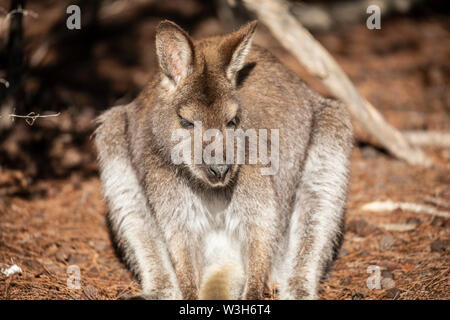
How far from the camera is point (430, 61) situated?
8266 mm

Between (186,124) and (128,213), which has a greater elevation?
(186,124)

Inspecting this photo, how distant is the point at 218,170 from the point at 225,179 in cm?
8

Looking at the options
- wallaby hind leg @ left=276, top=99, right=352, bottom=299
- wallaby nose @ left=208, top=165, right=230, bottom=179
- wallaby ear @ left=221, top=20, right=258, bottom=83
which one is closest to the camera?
wallaby nose @ left=208, top=165, right=230, bottom=179

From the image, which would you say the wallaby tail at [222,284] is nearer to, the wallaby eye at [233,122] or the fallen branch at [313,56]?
the wallaby eye at [233,122]

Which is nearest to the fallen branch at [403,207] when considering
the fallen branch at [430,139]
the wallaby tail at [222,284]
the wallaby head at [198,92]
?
the fallen branch at [430,139]

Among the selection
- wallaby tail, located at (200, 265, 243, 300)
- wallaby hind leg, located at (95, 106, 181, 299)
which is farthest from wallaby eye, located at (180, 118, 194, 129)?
wallaby tail, located at (200, 265, 243, 300)

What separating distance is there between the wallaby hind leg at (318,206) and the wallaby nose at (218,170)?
1.05 m

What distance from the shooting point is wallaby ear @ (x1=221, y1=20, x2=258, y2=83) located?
11.0 feet

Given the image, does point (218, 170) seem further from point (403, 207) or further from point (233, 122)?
point (403, 207)

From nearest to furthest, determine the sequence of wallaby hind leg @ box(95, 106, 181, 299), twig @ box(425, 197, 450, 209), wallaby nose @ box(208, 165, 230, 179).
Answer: wallaby nose @ box(208, 165, 230, 179) → wallaby hind leg @ box(95, 106, 181, 299) → twig @ box(425, 197, 450, 209)

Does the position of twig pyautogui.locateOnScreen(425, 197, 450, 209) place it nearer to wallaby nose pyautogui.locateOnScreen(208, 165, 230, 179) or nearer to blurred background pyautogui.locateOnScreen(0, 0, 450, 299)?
blurred background pyautogui.locateOnScreen(0, 0, 450, 299)

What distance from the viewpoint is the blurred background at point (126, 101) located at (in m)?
3.93

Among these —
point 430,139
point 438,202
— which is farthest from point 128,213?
point 430,139

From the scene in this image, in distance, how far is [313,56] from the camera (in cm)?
487
